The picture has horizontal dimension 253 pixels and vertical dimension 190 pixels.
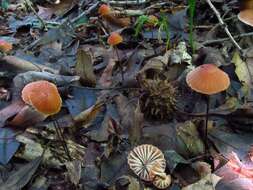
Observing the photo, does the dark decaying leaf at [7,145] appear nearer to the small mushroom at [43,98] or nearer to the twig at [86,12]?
the small mushroom at [43,98]

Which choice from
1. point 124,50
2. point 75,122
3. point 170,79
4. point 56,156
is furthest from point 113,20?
point 56,156

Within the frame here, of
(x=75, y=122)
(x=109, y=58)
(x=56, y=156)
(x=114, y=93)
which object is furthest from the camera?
(x=109, y=58)

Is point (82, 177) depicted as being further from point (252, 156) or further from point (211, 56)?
point (211, 56)

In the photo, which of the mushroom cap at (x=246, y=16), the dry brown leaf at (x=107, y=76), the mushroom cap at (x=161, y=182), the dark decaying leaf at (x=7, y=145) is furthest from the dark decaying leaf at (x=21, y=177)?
the mushroom cap at (x=246, y=16)

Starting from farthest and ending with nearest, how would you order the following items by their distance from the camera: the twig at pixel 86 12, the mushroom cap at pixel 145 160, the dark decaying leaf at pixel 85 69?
the twig at pixel 86 12
the dark decaying leaf at pixel 85 69
the mushroom cap at pixel 145 160

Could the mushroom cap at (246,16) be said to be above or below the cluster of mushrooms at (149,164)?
above

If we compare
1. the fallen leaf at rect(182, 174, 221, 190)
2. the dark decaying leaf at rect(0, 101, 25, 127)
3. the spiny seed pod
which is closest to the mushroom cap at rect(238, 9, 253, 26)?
the spiny seed pod

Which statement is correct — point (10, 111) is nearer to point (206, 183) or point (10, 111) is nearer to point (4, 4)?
point (206, 183)
